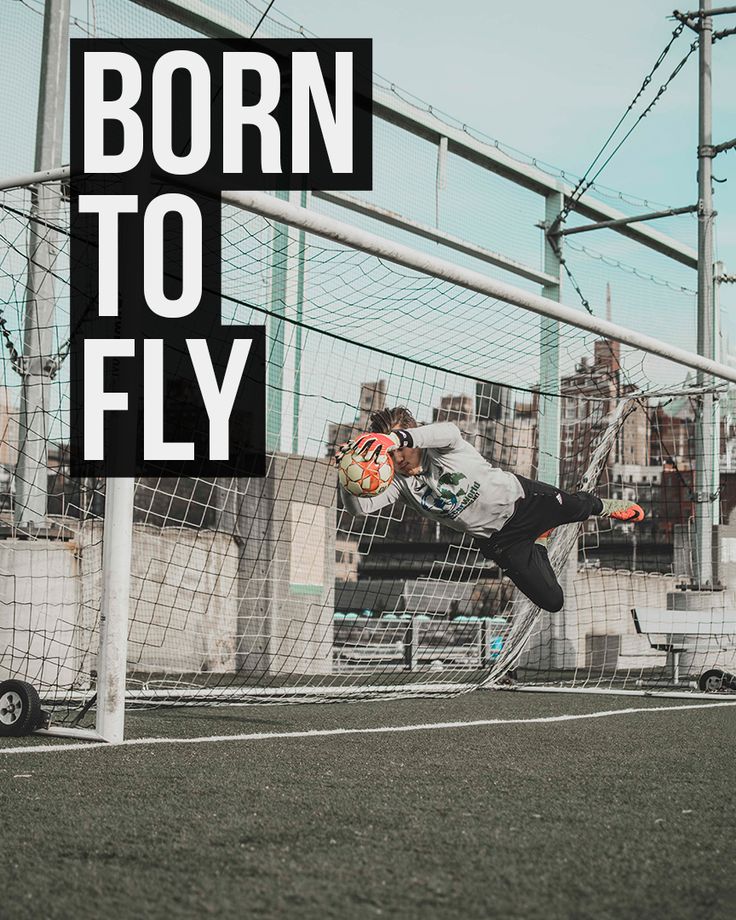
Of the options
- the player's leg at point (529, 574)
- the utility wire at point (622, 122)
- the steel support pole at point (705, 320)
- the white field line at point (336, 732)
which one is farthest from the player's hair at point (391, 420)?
the utility wire at point (622, 122)

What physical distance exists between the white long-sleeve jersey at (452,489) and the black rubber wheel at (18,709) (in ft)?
5.93

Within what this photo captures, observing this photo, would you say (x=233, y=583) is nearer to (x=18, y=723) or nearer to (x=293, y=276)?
(x=293, y=276)

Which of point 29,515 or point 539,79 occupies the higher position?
point 539,79

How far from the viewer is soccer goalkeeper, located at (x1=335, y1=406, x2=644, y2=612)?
5.57 meters

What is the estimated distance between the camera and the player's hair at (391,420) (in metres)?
5.61

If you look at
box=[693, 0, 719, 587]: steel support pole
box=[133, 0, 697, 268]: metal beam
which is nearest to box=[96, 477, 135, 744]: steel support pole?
box=[693, 0, 719, 587]: steel support pole

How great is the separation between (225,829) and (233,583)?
758cm

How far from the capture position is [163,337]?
5.39 meters

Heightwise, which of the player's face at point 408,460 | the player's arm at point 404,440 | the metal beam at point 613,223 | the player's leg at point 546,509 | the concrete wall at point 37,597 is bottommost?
the concrete wall at point 37,597

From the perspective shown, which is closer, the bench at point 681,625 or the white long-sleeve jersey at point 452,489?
the white long-sleeve jersey at point 452,489

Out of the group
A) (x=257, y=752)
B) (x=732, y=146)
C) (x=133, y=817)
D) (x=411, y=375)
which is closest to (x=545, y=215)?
(x=732, y=146)

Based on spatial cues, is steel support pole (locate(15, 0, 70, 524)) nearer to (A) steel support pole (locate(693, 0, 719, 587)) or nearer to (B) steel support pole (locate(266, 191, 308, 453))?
(B) steel support pole (locate(266, 191, 308, 453))

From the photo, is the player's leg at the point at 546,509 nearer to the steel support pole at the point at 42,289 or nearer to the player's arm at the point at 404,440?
the player's arm at the point at 404,440

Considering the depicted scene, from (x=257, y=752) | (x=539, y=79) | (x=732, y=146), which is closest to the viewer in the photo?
(x=257, y=752)
